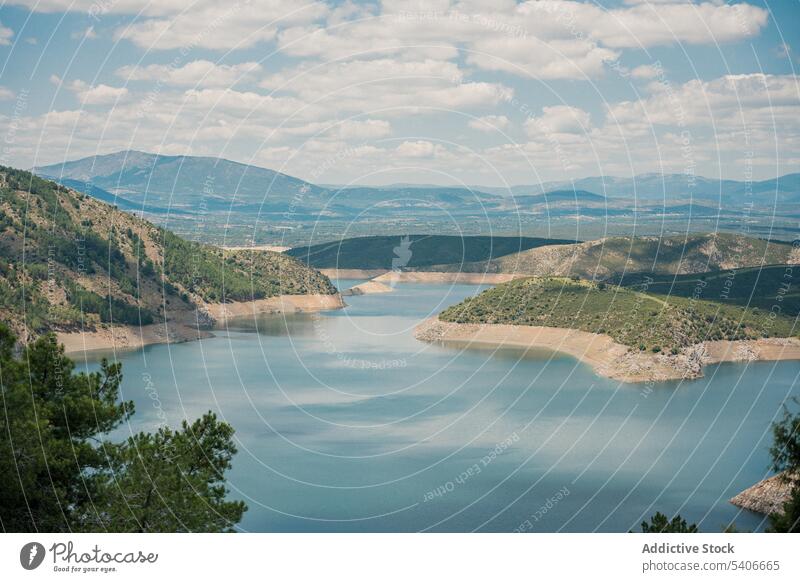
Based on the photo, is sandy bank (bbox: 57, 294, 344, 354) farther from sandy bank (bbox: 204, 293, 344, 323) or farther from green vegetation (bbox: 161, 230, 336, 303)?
green vegetation (bbox: 161, 230, 336, 303)

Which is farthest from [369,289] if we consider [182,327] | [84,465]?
[84,465]

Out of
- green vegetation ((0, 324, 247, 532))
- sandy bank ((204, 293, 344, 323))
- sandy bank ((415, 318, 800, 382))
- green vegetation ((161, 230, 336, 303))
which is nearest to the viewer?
green vegetation ((0, 324, 247, 532))

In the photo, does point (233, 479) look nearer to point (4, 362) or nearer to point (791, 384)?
point (4, 362)

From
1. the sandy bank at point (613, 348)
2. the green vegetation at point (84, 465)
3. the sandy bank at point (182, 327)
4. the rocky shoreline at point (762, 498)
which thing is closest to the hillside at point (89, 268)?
the sandy bank at point (182, 327)

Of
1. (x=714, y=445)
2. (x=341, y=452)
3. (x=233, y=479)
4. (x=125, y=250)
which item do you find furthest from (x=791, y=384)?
(x=125, y=250)

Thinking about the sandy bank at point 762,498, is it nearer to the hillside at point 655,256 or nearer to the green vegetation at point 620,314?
the green vegetation at point 620,314
